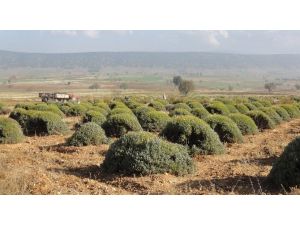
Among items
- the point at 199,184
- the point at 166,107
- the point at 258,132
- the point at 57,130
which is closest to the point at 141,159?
the point at 199,184

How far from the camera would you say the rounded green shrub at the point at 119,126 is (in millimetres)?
16750

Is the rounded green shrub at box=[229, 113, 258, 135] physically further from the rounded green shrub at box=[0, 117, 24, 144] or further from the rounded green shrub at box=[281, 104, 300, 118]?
the rounded green shrub at box=[281, 104, 300, 118]

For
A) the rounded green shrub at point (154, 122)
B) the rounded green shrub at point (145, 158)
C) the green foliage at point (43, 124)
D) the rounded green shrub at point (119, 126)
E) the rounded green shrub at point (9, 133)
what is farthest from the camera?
the rounded green shrub at point (154, 122)

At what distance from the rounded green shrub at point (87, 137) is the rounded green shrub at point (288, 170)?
266 inches

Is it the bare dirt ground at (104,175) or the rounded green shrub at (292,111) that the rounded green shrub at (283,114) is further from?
the bare dirt ground at (104,175)

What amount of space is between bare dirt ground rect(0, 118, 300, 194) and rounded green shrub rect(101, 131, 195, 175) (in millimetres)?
243

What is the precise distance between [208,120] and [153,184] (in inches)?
271

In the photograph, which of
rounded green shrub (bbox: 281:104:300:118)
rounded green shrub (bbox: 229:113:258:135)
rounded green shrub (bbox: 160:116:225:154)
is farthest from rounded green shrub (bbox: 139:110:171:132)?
rounded green shrub (bbox: 281:104:300:118)

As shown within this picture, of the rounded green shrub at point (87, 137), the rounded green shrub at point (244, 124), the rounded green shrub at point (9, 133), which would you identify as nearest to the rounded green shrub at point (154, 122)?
the rounded green shrub at point (244, 124)

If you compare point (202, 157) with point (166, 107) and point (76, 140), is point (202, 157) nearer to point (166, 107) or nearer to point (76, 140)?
point (76, 140)

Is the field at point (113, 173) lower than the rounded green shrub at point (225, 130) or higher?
lower

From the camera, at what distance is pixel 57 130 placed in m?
18.3

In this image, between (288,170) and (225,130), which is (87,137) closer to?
(225,130)

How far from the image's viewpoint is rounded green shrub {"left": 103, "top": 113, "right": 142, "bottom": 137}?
16.8 m
